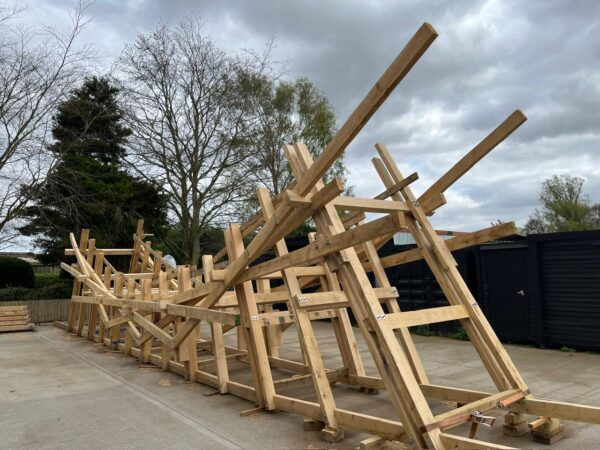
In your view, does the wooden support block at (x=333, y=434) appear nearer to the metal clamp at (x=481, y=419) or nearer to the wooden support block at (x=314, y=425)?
the wooden support block at (x=314, y=425)

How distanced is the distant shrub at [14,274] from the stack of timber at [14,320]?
19.8 ft

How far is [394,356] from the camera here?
10.9 ft

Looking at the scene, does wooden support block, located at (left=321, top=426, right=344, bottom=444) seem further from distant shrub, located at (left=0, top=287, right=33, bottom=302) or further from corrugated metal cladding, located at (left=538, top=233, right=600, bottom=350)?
distant shrub, located at (left=0, top=287, right=33, bottom=302)

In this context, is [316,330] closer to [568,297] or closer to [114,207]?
[568,297]

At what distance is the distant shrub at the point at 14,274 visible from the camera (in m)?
19.5

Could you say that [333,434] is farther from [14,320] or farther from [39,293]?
[39,293]

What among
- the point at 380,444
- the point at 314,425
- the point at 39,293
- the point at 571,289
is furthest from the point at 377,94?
the point at 39,293

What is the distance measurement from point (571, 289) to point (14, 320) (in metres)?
14.6

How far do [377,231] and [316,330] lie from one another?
9.14m

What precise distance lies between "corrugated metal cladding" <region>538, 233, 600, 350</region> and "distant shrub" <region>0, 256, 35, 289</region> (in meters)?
19.8

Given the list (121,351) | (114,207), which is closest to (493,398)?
(121,351)

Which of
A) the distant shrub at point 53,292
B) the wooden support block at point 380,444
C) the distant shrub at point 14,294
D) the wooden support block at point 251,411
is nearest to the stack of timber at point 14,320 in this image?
the distant shrub at point 53,292

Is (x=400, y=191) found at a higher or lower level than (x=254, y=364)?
higher

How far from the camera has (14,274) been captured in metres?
19.7
